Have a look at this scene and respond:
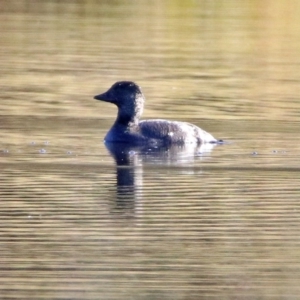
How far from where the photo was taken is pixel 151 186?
42.5ft

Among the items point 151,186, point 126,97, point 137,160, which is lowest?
point 137,160

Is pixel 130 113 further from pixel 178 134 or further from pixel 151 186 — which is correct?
pixel 151 186

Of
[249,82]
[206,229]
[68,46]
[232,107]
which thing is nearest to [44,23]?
[68,46]

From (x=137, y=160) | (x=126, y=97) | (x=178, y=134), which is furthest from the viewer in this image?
(x=126, y=97)

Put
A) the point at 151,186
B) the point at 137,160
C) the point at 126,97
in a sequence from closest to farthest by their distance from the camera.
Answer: the point at 151,186 < the point at 137,160 < the point at 126,97

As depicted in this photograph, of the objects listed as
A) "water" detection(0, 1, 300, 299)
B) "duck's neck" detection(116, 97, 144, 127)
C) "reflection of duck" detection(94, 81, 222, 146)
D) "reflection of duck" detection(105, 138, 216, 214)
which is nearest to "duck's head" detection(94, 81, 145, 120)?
"duck's neck" detection(116, 97, 144, 127)

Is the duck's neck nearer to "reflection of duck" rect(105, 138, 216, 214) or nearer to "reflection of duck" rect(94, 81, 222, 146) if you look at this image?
"reflection of duck" rect(94, 81, 222, 146)

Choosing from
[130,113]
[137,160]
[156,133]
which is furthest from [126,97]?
[137,160]

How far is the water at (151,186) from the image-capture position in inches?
362

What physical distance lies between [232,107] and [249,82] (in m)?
5.07

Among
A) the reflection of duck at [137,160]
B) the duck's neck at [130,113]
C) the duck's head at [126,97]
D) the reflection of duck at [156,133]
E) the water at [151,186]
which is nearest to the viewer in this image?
the water at [151,186]

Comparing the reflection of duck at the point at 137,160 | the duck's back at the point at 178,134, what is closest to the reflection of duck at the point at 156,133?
the duck's back at the point at 178,134

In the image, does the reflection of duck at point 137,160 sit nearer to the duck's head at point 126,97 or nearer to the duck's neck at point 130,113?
the duck's neck at point 130,113

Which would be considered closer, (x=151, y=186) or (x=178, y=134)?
(x=151, y=186)
